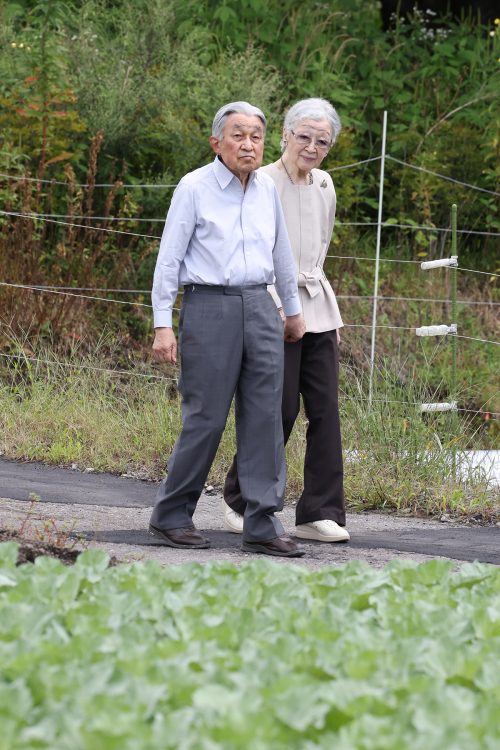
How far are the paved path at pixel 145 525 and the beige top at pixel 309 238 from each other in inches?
39.0

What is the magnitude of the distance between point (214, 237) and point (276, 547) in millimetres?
1255

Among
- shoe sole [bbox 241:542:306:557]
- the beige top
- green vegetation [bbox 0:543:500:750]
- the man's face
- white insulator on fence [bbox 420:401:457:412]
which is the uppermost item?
the man's face

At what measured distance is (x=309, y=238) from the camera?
6.10m

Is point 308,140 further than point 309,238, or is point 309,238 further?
point 309,238

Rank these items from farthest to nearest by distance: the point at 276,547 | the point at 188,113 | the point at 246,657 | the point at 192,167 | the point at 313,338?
the point at 188,113
the point at 192,167
the point at 313,338
the point at 276,547
the point at 246,657

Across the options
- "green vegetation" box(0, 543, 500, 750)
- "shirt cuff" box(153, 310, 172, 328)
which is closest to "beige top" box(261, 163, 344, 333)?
"shirt cuff" box(153, 310, 172, 328)

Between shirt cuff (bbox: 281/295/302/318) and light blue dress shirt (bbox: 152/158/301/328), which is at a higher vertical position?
light blue dress shirt (bbox: 152/158/301/328)

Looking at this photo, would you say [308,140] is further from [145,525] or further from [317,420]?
[145,525]

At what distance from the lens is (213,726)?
2500mm

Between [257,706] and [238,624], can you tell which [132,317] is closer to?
[238,624]

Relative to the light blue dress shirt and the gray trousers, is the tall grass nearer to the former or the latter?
the gray trousers

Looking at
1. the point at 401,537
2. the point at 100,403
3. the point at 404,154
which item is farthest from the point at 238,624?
the point at 404,154

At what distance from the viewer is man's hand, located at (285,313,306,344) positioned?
584cm

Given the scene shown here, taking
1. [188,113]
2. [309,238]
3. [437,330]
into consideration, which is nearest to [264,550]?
[309,238]
